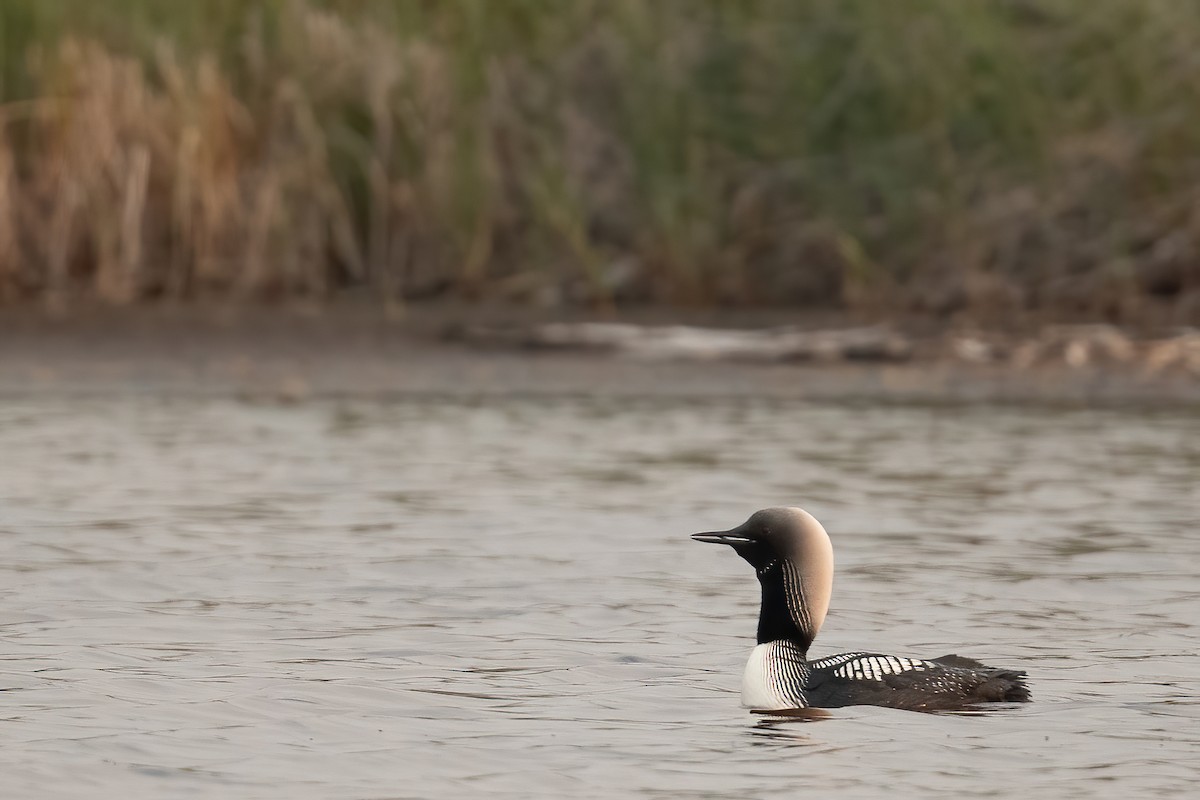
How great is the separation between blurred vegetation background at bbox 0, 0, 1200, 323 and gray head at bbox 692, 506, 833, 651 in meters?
8.83

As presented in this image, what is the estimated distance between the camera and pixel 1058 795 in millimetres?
6301

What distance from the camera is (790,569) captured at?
25.0 ft

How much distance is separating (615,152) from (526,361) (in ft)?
6.05

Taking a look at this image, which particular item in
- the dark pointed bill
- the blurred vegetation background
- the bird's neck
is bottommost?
the bird's neck

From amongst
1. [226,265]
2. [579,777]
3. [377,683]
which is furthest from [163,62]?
[579,777]

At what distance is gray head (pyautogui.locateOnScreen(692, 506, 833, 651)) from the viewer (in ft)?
24.8

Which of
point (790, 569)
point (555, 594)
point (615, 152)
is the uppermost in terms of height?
point (615, 152)

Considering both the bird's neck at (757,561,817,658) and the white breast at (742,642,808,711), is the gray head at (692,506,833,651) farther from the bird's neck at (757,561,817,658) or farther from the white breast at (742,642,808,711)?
the white breast at (742,642,808,711)

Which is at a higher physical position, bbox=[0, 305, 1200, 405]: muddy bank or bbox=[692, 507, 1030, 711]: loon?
bbox=[0, 305, 1200, 405]: muddy bank

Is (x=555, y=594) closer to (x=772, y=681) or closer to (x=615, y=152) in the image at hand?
(x=772, y=681)

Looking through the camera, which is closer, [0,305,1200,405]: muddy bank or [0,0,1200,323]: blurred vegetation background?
[0,305,1200,405]: muddy bank

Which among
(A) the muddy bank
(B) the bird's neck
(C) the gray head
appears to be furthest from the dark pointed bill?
(A) the muddy bank

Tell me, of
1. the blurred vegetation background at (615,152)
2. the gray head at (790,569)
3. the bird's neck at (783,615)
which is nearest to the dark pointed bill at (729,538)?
the gray head at (790,569)

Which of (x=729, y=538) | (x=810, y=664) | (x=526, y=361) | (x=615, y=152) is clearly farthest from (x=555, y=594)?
(x=615, y=152)
